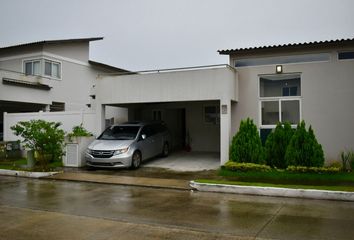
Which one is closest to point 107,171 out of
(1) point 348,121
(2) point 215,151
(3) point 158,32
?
(2) point 215,151

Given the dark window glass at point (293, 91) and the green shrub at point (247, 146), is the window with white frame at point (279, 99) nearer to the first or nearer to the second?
the dark window glass at point (293, 91)

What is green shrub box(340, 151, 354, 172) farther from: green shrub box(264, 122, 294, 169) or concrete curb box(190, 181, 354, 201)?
concrete curb box(190, 181, 354, 201)

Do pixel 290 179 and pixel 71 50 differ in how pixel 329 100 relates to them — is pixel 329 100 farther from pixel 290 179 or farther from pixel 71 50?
pixel 71 50

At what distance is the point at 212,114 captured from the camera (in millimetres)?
18125

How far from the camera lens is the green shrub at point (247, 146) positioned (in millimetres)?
12172

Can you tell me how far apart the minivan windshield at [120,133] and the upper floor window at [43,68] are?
353 inches

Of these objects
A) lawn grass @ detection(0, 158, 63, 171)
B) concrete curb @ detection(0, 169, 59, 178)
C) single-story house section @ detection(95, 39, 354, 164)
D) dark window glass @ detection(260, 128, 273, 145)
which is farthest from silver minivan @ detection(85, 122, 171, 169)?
dark window glass @ detection(260, 128, 273, 145)

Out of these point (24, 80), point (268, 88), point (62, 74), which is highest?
point (62, 74)

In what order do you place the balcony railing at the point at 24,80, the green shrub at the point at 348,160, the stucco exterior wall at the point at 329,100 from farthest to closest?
the balcony railing at the point at 24,80 < the stucco exterior wall at the point at 329,100 < the green shrub at the point at 348,160

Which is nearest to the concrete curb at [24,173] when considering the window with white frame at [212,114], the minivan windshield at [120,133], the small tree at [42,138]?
the small tree at [42,138]

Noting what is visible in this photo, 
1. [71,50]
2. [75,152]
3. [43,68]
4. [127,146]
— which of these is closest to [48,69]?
[43,68]

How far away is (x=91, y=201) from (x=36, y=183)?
3.84 meters

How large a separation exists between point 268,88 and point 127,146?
5.95 metres

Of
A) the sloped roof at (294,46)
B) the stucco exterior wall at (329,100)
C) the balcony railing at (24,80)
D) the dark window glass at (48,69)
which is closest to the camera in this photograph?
the sloped roof at (294,46)
